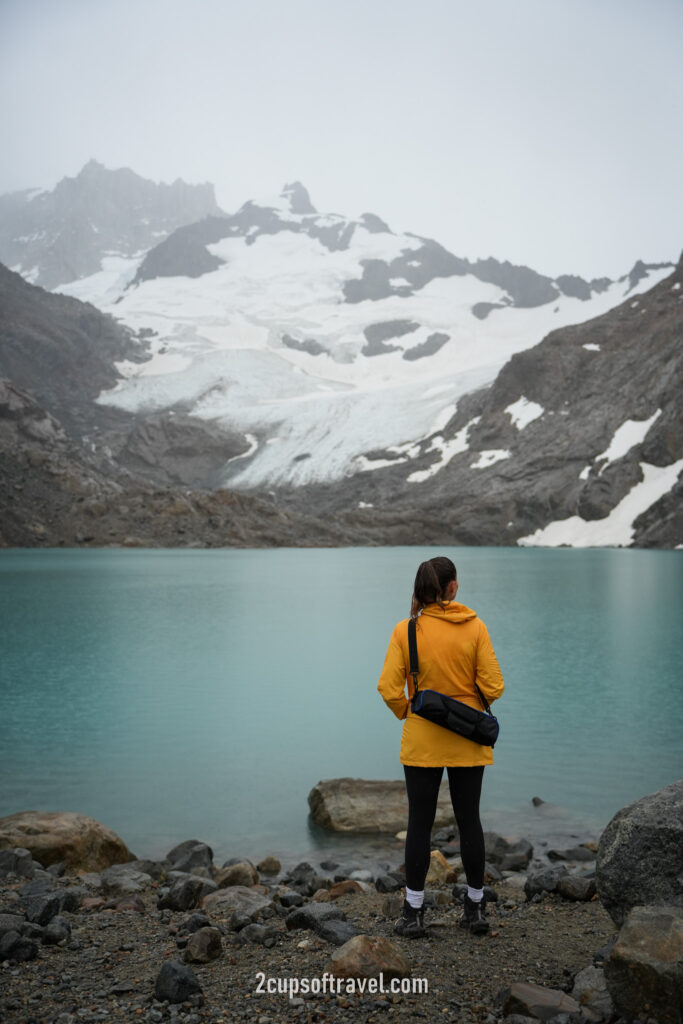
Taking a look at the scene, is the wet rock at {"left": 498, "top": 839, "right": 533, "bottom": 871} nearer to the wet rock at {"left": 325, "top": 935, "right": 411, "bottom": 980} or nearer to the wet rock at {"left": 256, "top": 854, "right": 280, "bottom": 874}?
the wet rock at {"left": 256, "top": 854, "right": 280, "bottom": 874}

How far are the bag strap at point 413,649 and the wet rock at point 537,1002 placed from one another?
1.31 meters

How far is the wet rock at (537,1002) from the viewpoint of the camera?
9.52 feet

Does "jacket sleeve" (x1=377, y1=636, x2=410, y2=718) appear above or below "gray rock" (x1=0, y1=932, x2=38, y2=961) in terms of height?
above

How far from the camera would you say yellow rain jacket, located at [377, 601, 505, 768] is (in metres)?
3.79

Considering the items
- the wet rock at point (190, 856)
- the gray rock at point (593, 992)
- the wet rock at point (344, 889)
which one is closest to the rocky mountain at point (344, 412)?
the wet rock at point (190, 856)

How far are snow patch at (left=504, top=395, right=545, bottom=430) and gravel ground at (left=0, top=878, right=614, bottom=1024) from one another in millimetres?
80288

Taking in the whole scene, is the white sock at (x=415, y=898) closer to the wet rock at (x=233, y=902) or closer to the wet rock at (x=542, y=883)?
the wet rock at (x=233, y=902)

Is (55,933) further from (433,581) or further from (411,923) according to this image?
(433,581)

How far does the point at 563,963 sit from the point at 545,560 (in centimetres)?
4693

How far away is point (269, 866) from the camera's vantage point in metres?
6.27

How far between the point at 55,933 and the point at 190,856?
88.0 inches

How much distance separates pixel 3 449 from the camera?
61250 mm

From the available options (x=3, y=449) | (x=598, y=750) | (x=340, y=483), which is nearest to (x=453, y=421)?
(x=340, y=483)

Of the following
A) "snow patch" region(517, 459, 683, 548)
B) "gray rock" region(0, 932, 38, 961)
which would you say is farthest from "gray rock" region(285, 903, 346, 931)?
"snow patch" region(517, 459, 683, 548)
